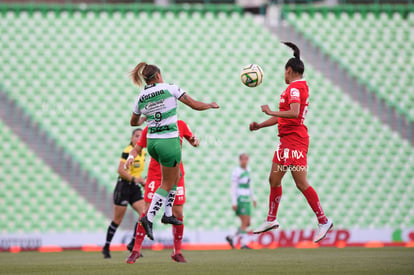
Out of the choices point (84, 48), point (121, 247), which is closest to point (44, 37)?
point (84, 48)

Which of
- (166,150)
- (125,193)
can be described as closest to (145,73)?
(166,150)

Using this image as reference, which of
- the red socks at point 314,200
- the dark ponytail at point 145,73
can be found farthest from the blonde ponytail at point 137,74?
the red socks at point 314,200

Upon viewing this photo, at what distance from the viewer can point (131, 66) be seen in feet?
57.3

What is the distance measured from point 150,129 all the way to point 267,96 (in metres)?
9.75

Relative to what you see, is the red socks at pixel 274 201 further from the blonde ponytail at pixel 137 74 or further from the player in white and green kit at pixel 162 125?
the blonde ponytail at pixel 137 74

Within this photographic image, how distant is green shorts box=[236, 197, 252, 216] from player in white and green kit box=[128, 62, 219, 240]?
6.21 m

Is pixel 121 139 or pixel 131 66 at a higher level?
pixel 131 66

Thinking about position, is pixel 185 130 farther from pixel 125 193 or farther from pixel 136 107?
pixel 125 193

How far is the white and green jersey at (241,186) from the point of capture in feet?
47.0

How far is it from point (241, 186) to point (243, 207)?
1.54 feet

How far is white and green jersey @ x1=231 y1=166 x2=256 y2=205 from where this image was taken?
47.0 ft

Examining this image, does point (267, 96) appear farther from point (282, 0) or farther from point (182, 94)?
point (182, 94)

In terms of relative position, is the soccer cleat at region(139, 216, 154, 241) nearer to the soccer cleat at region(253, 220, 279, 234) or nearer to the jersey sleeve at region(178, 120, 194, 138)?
the soccer cleat at region(253, 220, 279, 234)

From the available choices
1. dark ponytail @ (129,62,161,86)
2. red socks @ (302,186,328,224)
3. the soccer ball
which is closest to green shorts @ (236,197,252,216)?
red socks @ (302,186,328,224)
